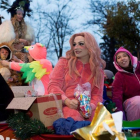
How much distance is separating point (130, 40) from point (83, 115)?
13437 mm

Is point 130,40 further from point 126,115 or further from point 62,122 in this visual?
point 62,122

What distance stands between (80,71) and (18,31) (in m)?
2.86

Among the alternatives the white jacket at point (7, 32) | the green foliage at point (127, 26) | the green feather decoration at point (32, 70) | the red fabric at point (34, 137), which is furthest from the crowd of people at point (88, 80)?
the green foliage at point (127, 26)

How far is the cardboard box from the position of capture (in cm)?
238

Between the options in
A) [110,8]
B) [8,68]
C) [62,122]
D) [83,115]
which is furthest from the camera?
[110,8]

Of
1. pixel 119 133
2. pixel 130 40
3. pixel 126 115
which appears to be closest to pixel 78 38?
pixel 126 115

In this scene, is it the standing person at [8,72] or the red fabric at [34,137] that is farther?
the standing person at [8,72]

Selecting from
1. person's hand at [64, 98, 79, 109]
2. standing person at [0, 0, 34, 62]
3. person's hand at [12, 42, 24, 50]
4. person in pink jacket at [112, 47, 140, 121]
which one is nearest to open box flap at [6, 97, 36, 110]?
person's hand at [64, 98, 79, 109]

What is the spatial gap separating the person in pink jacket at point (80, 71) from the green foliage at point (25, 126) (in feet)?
1.97

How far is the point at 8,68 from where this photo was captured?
181 inches

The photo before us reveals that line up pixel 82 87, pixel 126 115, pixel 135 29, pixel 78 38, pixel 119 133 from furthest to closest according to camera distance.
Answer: pixel 135 29 < pixel 126 115 < pixel 78 38 < pixel 82 87 < pixel 119 133

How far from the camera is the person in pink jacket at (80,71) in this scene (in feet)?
9.73

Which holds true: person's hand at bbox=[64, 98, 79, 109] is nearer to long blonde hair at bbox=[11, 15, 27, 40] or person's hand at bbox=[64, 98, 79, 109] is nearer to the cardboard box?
the cardboard box

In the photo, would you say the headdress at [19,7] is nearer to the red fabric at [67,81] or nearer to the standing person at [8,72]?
the standing person at [8,72]
